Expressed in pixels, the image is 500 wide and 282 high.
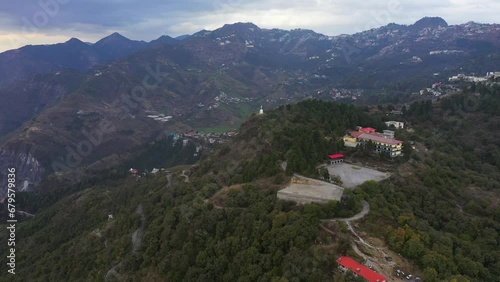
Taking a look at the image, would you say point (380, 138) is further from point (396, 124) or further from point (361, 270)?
point (361, 270)

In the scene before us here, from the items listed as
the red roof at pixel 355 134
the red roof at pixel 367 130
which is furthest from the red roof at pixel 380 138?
the red roof at pixel 367 130

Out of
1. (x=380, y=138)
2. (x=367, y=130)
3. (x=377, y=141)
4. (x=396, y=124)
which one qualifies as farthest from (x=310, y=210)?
(x=396, y=124)

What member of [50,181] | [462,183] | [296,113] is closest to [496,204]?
[462,183]

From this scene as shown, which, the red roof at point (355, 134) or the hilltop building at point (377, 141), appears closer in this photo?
the hilltop building at point (377, 141)

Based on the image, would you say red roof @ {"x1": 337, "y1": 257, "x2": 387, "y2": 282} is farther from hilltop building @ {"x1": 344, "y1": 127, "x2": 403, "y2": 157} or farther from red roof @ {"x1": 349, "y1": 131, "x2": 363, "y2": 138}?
red roof @ {"x1": 349, "y1": 131, "x2": 363, "y2": 138}

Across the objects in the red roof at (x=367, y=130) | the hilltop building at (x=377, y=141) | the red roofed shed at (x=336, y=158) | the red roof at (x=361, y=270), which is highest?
the red roof at (x=367, y=130)

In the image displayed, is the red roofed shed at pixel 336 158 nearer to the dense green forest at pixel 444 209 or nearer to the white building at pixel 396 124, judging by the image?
the dense green forest at pixel 444 209

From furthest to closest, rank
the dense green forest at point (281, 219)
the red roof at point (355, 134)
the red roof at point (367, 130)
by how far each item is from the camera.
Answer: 1. the red roof at point (367, 130)
2. the red roof at point (355, 134)
3. the dense green forest at point (281, 219)

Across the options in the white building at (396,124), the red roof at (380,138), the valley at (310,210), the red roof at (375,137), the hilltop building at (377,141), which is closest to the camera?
the valley at (310,210)
